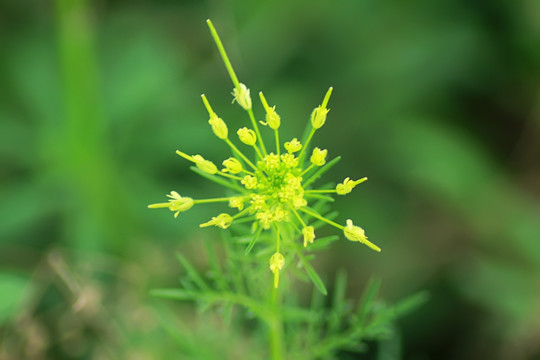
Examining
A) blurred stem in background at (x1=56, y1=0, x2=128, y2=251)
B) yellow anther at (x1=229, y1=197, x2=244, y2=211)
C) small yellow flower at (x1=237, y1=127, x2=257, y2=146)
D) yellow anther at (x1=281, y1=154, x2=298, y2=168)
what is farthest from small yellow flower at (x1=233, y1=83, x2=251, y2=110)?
blurred stem in background at (x1=56, y1=0, x2=128, y2=251)

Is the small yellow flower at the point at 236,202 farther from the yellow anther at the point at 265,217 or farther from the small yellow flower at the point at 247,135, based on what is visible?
the small yellow flower at the point at 247,135

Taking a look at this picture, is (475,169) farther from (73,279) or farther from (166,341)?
(73,279)

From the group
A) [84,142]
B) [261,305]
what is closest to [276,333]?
[261,305]

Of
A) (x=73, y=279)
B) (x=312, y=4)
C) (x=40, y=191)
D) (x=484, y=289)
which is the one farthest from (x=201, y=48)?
(x=484, y=289)

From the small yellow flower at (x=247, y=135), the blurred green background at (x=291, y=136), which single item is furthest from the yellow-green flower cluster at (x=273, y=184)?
the blurred green background at (x=291, y=136)

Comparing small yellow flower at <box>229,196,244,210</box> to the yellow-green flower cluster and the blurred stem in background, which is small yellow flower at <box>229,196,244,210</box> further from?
the blurred stem in background

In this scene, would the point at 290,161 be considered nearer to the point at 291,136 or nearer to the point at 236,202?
the point at 236,202
